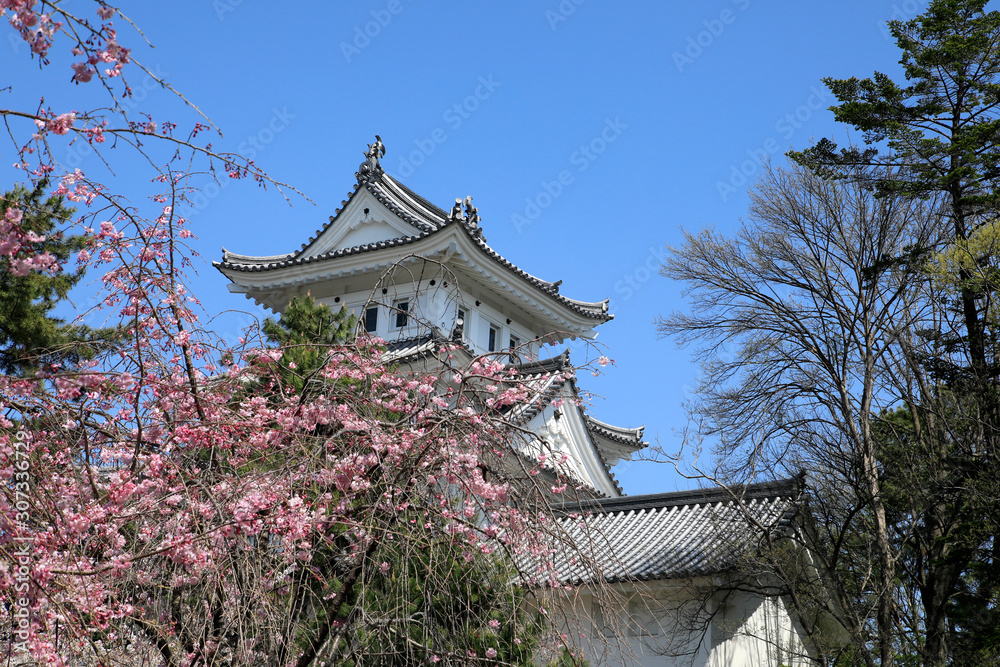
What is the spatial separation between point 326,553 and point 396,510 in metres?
1.11

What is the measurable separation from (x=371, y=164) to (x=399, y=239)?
4.23 metres

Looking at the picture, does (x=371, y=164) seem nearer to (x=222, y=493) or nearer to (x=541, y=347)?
(x=541, y=347)

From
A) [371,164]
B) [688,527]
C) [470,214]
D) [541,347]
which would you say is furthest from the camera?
[371,164]

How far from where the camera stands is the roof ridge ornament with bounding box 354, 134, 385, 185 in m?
21.6

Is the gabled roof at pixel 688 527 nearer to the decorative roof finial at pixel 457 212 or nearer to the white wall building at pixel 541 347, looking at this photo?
the white wall building at pixel 541 347

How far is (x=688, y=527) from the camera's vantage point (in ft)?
42.5

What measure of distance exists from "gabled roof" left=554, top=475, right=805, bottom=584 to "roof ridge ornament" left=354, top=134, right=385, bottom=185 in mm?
10927

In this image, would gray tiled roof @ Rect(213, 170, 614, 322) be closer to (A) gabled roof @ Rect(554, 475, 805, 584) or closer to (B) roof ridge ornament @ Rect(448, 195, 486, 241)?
(B) roof ridge ornament @ Rect(448, 195, 486, 241)

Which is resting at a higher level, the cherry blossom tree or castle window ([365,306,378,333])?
castle window ([365,306,378,333])

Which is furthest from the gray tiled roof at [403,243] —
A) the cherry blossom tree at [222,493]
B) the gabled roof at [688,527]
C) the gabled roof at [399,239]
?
the cherry blossom tree at [222,493]

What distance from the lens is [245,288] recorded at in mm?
20594

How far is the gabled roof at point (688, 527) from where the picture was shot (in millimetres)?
11633

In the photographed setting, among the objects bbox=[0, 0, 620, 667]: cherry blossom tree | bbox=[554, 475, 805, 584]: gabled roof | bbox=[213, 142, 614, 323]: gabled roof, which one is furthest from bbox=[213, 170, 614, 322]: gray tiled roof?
bbox=[0, 0, 620, 667]: cherry blossom tree

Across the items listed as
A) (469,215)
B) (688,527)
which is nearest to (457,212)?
(469,215)
